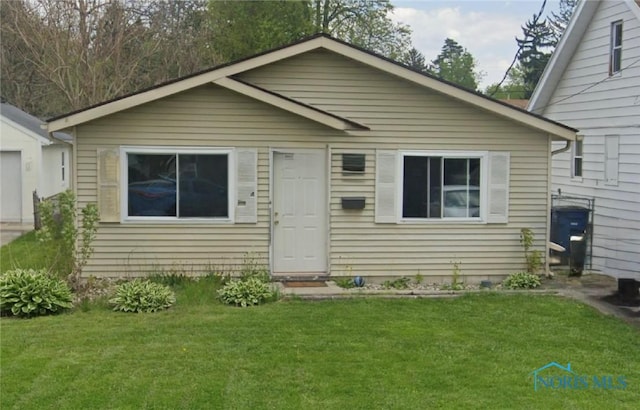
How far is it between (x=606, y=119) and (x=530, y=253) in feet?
11.2

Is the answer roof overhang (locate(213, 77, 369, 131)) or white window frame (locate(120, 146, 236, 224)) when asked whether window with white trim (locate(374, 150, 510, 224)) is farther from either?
white window frame (locate(120, 146, 236, 224))

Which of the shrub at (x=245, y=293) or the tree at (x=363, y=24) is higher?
the tree at (x=363, y=24)

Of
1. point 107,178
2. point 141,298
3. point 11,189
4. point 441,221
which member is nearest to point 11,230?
point 11,189

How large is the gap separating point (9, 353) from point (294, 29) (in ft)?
91.9

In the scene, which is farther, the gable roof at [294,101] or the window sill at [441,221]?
the window sill at [441,221]

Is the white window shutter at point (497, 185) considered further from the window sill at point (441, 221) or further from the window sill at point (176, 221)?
the window sill at point (176, 221)

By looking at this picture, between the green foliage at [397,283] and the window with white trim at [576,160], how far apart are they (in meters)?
5.41

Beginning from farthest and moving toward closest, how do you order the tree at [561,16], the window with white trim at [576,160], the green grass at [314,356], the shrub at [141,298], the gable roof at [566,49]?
1. the tree at [561,16]
2. the window with white trim at [576,160]
3. the gable roof at [566,49]
4. the shrub at [141,298]
5. the green grass at [314,356]

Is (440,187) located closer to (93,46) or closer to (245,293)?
(245,293)

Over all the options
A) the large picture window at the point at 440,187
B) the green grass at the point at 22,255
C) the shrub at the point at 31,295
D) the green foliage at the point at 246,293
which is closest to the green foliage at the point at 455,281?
the large picture window at the point at 440,187

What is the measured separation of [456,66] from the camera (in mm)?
67500

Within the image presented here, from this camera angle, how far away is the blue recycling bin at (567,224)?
1289 centimetres

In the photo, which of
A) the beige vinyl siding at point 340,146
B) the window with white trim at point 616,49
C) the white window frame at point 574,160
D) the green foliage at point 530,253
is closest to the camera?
the beige vinyl siding at point 340,146

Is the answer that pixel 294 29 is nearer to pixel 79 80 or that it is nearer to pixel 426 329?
pixel 79 80
